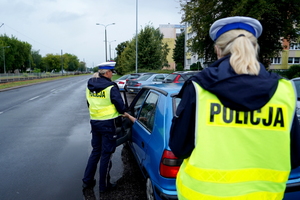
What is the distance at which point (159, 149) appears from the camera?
255 cm

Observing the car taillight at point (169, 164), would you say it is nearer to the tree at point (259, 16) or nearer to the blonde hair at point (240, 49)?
the blonde hair at point (240, 49)

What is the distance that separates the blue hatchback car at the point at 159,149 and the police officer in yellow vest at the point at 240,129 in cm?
85

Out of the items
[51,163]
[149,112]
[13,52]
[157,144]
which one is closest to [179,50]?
[13,52]

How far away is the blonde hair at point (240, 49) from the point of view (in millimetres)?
1221

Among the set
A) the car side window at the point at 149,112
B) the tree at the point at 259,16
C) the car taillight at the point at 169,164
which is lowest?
the car taillight at the point at 169,164

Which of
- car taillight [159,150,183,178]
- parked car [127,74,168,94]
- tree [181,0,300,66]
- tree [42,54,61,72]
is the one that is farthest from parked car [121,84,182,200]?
tree [42,54,61,72]

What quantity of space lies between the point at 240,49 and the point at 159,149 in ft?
5.13

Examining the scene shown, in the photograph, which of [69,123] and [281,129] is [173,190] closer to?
[281,129]

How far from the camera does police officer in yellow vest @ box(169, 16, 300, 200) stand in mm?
1196

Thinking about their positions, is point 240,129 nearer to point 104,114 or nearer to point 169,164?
point 169,164

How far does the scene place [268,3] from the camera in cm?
1171

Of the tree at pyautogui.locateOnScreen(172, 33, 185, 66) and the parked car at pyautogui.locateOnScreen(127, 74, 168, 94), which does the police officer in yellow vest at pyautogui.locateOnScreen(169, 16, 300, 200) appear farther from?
the tree at pyautogui.locateOnScreen(172, 33, 185, 66)

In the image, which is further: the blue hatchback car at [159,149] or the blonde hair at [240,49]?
the blue hatchback car at [159,149]

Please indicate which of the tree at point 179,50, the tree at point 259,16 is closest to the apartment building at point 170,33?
the tree at point 179,50
